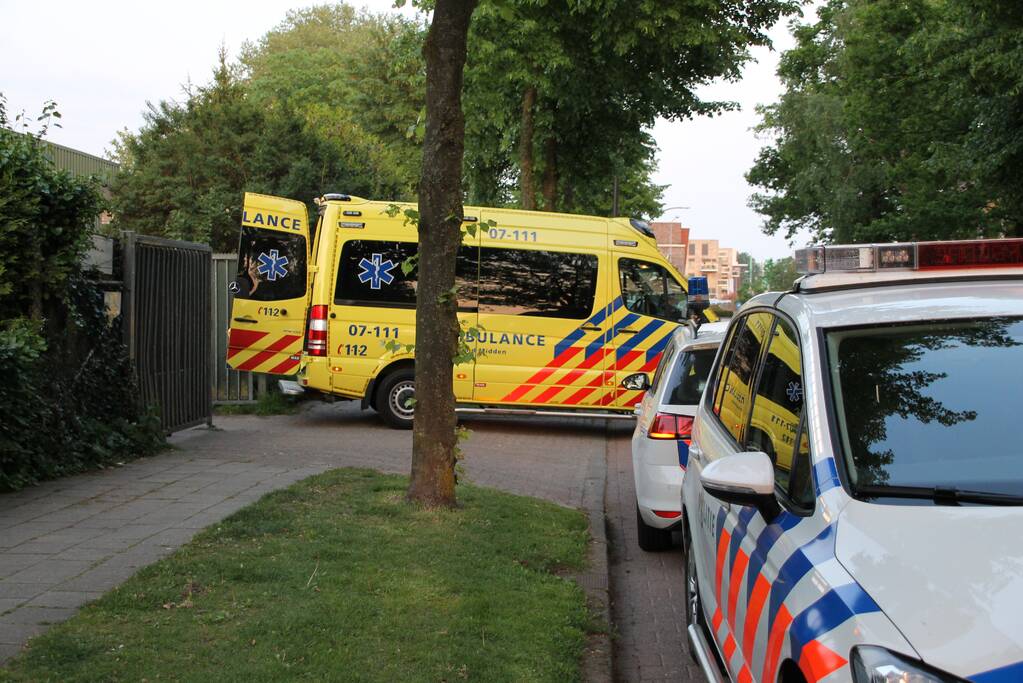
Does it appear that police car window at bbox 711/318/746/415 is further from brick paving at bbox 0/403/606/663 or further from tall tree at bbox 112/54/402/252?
tall tree at bbox 112/54/402/252

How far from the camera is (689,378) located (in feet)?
24.9

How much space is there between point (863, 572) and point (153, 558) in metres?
4.53

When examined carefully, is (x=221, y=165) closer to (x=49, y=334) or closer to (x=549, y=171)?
(x=549, y=171)

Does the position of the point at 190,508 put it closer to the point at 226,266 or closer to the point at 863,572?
the point at 863,572

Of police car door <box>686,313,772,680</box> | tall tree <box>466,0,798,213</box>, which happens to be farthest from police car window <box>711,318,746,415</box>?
tall tree <box>466,0,798,213</box>

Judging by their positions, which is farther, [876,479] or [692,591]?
[692,591]

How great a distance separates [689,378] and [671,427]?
433mm

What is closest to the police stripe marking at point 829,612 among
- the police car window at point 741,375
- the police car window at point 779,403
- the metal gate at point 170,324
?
the police car window at point 779,403

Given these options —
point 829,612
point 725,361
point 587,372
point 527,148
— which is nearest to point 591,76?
point 527,148

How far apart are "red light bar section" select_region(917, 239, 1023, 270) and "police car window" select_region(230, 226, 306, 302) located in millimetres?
11166

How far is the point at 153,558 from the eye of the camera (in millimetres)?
6020

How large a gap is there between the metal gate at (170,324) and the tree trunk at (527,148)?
11.3 metres

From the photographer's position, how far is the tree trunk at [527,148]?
75.2ft

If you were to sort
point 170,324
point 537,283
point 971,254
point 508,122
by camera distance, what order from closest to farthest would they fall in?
1. point 971,254
2. point 170,324
3. point 537,283
4. point 508,122
